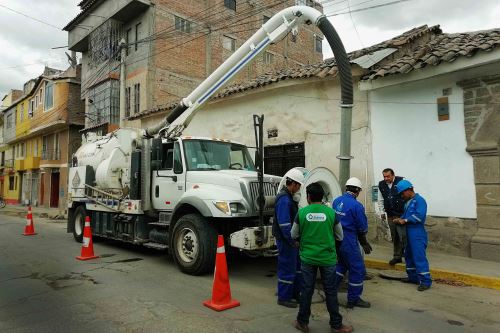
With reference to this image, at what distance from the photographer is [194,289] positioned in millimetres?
5848

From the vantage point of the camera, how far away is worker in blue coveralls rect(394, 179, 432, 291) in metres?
5.95

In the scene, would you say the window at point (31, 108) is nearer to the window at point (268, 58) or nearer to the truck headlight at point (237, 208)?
the window at point (268, 58)

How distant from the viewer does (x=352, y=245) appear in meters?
5.23

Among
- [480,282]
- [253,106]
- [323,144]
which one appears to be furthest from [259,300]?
[253,106]

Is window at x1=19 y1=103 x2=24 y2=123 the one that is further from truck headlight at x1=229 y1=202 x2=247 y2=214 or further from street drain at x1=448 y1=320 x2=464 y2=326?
street drain at x1=448 y1=320 x2=464 y2=326

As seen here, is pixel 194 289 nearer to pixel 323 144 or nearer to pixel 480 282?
pixel 480 282

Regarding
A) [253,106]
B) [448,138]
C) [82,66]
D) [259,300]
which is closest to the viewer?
[259,300]

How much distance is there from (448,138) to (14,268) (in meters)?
8.83

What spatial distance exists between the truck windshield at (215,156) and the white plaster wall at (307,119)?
269 cm

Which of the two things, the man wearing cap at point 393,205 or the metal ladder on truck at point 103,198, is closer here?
the man wearing cap at point 393,205

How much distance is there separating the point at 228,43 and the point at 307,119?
17184mm

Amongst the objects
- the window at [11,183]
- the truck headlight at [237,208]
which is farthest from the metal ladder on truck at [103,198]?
the window at [11,183]

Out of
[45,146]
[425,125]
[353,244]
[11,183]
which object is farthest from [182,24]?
[11,183]

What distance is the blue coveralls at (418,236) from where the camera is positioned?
19.5ft
